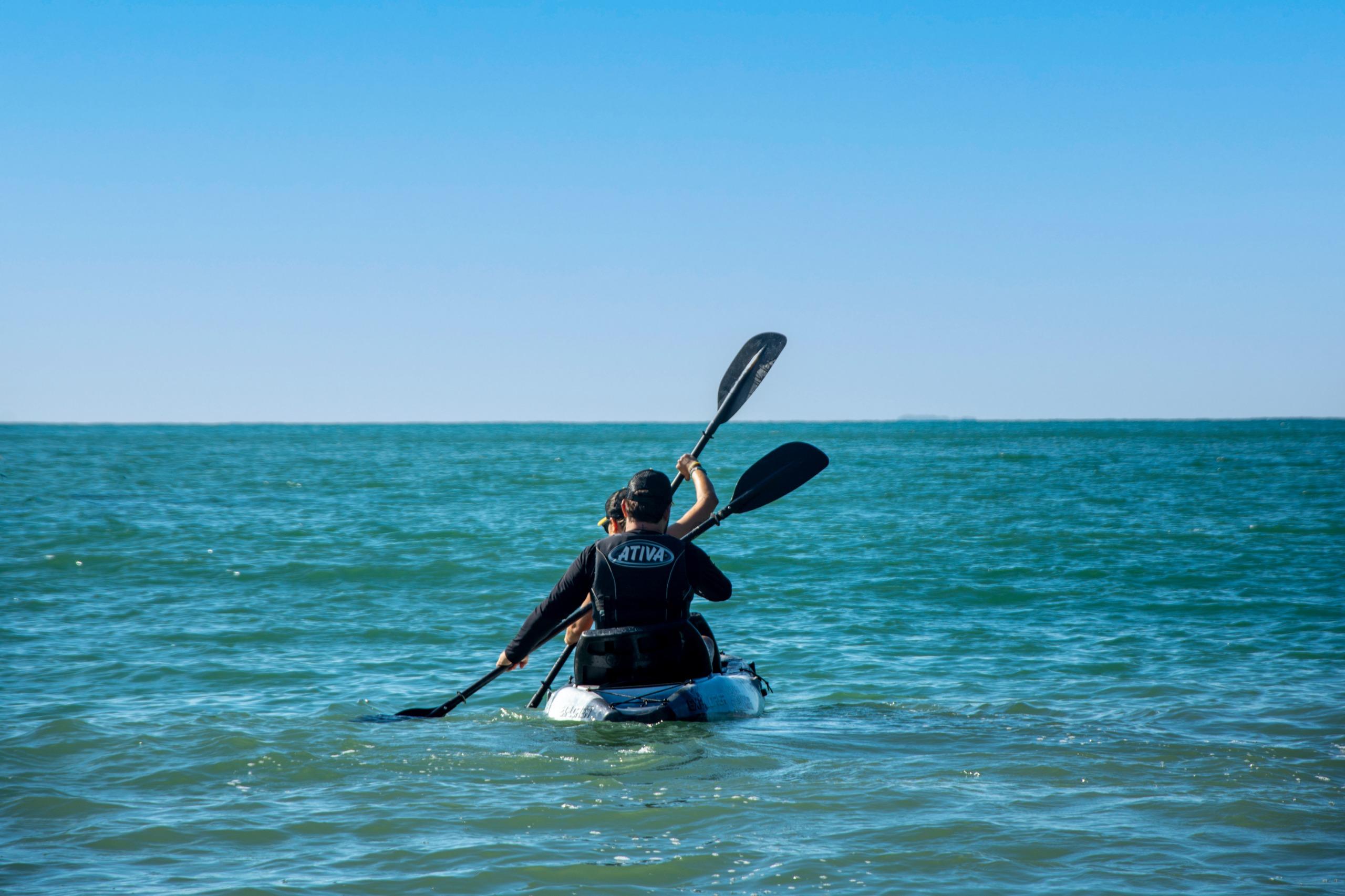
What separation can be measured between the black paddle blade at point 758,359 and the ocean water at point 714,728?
8.26 feet

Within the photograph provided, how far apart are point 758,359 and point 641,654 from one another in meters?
3.87

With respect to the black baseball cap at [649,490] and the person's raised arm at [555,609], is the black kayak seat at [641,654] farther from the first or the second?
the black baseball cap at [649,490]

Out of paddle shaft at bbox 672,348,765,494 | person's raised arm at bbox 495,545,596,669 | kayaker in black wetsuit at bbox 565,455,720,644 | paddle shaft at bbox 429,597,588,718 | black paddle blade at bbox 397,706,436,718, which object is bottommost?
black paddle blade at bbox 397,706,436,718

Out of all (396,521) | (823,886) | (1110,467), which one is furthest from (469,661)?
(1110,467)

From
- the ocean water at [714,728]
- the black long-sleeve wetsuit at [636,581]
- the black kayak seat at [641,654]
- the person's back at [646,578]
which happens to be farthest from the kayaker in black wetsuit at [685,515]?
the ocean water at [714,728]

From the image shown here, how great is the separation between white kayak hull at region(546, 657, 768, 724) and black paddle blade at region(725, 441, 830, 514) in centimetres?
151

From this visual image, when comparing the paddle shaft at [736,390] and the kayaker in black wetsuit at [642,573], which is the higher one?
the paddle shaft at [736,390]

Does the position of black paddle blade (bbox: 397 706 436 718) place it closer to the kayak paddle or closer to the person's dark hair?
the kayak paddle

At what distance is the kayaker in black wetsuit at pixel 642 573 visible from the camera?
6.34m

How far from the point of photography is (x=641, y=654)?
658 cm

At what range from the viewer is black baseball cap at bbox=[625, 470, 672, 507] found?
6.37m

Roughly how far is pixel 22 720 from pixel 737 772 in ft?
16.5

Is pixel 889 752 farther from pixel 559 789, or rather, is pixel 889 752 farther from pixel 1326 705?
pixel 1326 705

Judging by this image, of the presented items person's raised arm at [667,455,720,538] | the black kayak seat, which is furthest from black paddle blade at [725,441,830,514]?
the black kayak seat
